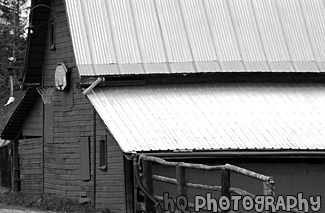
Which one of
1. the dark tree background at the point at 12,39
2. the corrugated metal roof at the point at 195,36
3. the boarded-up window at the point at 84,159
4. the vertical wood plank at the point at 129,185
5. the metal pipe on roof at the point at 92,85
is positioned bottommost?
the vertical wood plank at the point at 129,185

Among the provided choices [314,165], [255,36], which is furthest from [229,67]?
[314,165]

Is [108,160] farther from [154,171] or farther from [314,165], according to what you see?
[314,165]

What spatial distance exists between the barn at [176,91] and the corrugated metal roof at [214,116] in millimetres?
29

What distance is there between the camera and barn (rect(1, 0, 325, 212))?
2339 centimetres

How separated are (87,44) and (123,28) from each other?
121 centimetres

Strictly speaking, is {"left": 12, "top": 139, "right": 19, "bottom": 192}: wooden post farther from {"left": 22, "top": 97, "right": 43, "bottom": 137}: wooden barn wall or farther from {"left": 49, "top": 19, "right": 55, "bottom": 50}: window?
{"left": 49, "top": 19, "right": 55, "bottom": 50}: window

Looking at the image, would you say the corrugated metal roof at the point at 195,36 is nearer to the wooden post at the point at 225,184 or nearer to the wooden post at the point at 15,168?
the wooden post at the point at 15,168

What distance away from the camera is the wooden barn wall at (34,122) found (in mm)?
30453

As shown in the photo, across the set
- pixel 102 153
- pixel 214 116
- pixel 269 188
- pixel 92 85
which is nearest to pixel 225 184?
pixel 269 188

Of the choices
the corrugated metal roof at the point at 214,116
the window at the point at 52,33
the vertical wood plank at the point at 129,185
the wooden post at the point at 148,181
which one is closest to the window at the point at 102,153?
the corrugated metal roof at the point at 214,116

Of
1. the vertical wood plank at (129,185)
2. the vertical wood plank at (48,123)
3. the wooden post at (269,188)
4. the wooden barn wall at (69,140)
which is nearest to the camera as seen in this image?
the wooden post at (269,188)

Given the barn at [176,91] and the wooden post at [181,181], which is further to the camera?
the barn at [176,91]

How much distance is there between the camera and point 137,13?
26.7 m

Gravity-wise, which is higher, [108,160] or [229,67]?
[229,67]
